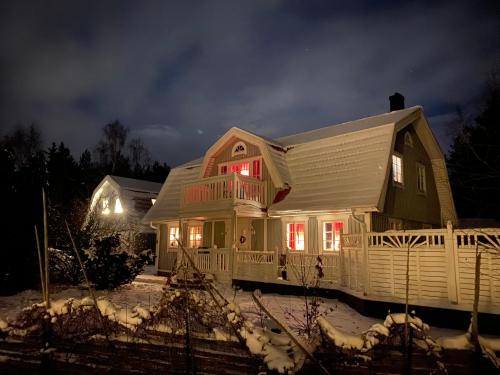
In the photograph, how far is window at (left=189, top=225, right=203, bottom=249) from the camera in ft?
60.0

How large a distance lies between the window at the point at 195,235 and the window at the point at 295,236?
17.4ft

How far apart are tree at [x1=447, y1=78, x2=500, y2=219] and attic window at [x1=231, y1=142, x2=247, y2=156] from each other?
876 centimetres

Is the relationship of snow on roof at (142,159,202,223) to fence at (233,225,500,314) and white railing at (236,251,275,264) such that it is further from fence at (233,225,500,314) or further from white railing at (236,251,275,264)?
fence at (233,225,500,314)

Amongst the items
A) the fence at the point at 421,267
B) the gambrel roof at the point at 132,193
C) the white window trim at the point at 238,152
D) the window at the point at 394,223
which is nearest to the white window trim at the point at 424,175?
the window at the point at 394,223

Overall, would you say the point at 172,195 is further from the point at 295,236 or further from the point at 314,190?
the point at 314,190

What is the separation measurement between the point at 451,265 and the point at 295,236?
741 cm

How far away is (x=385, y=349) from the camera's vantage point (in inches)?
169

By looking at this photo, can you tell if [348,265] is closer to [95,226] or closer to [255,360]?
[255,360]

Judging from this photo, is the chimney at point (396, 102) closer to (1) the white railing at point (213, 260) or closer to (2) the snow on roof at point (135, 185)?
(1) the white railing at point (213, 260)

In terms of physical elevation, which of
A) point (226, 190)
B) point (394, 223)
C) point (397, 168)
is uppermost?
point (397, 168)

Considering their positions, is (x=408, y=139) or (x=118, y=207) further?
(x=118, y=207)

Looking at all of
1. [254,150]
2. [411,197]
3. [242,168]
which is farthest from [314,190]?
[411,197]

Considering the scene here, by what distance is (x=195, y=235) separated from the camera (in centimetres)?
1852

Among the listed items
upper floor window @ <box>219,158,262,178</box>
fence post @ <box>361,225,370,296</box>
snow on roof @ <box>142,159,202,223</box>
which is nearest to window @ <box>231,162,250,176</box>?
upper floor window @ <box>219,158,262,178</box>
